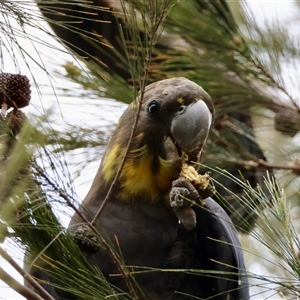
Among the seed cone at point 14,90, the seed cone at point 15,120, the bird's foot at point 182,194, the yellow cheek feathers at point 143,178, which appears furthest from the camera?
the yellow cheek feathers at point 143,178

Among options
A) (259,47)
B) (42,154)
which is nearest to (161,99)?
(259,47)

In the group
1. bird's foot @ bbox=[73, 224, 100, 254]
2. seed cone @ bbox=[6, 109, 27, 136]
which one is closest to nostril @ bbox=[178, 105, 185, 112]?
bird's foot @ bbox=[73, 224, 100, 254]

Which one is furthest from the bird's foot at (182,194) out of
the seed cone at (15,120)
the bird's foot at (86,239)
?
the seed cone at (15,120)

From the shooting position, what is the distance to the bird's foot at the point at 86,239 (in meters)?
1.44

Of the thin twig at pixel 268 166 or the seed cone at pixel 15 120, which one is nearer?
the seed cone at pixel 15 120

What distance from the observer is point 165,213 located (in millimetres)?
2033

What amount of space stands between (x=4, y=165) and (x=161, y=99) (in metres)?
1.01

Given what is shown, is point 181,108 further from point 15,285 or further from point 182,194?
point 15,285

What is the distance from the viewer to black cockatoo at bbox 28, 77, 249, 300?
1.91 metres

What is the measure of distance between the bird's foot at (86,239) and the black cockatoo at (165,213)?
0.40 metres

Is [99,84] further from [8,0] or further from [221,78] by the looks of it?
[8,0]

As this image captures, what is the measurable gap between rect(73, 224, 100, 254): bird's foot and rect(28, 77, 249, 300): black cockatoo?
40 cm

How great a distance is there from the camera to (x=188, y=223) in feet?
5.73

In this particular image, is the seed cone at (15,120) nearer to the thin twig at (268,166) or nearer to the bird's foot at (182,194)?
the bird's foot at (182,194)
